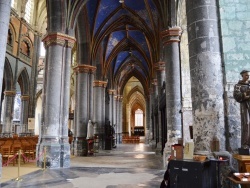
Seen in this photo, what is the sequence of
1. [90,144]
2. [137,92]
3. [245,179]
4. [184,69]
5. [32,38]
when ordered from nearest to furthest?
[245,179], [184,69], [90,144], [32,38], [137,92]

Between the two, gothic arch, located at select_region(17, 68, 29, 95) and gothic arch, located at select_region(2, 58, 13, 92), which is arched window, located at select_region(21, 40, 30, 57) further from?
gothic arch, located at select_region(2, 58, 13, 92)

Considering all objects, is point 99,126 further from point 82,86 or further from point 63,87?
point 63,87

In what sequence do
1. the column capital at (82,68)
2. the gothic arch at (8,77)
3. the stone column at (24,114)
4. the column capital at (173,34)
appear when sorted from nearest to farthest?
the column capital at (173,34) → the column capital at (82,68) → the gothic arch at (8,77) → the stone column at (24,114)

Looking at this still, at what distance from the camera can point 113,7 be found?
16719mm

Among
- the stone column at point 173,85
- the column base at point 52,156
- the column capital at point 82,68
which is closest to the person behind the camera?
the column base at point 52,156

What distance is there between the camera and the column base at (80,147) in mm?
13697

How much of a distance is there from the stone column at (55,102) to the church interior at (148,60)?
1.6 inches

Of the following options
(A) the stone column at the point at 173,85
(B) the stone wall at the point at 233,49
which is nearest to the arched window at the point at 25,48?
(A) the stone column at the point at 173,85

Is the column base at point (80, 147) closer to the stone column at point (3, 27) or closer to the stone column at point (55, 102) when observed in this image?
the stone column at point (55, 102)

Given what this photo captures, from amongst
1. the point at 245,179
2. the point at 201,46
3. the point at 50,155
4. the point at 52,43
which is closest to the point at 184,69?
the point at 201,46

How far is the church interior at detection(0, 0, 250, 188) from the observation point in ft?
15.2

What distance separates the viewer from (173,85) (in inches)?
368

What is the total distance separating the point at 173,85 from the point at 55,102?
4827 mm

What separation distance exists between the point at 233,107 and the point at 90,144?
35.8ft
